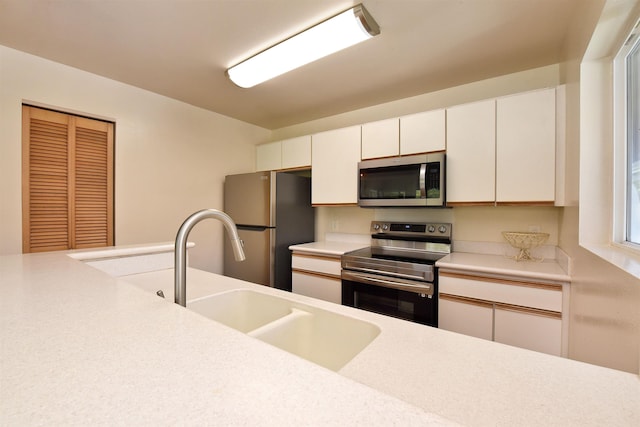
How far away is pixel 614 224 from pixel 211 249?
3208 mm

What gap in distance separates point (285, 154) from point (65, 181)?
1956 millimetres

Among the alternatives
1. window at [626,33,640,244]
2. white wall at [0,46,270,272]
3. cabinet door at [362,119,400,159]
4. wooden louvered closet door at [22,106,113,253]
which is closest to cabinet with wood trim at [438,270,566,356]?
window at [626,33,640,244]

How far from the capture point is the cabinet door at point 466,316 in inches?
67.5

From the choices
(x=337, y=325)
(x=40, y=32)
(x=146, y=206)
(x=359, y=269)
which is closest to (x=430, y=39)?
(x=359, y=269)

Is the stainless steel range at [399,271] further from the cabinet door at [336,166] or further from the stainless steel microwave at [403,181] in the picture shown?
the cabinet door at [336,166]

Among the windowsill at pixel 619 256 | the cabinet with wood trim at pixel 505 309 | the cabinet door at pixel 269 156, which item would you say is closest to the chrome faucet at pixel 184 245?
the windowsill at pixel 619 256

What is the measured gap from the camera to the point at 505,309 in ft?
5.44

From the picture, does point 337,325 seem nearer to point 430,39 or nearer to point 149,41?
point 430,39

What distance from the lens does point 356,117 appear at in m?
3.02

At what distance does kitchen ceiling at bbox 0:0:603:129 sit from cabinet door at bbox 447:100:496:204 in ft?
1.27

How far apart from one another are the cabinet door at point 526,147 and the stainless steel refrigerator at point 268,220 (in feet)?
6.13

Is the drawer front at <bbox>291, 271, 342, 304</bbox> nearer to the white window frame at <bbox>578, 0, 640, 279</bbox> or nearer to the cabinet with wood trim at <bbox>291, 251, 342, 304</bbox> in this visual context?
the cabinet with wood trim at <bbox>291, 251, 342, 304</bbox>

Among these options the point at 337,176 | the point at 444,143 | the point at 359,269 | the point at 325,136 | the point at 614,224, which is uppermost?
the point at 325,136

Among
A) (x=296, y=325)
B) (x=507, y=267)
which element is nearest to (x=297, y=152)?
(x=507, y=267)
